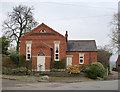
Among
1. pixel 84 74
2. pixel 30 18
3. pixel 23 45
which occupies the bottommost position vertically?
pixel 84 74

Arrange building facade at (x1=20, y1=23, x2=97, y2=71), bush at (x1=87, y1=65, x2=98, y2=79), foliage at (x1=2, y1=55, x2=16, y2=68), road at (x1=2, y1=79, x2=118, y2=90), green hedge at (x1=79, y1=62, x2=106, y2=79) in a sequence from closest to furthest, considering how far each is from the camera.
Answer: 1. road at (x1=2, y1=79, x2=118, y2=90)
2. bush at (x1=87, y1=65, x2=98, y2=79)
3. green hedge at (x1=79, y1=62, x2=106, y2=79)
4. building facade at (x1=20, y1=23, x2=97, y2=71)
5. foliage at (x1=2, y1=55, x2=16, y2=68)

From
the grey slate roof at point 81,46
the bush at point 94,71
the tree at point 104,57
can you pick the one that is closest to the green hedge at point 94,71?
the bush at point 94,71

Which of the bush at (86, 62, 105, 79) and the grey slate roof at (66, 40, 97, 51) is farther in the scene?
the grey slate roof at (66, 40, 97, 51)

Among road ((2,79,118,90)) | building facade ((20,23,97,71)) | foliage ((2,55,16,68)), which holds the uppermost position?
building facade ((20,23,97,71))

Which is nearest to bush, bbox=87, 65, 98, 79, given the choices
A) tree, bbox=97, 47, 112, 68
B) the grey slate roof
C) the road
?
the grey slate roof

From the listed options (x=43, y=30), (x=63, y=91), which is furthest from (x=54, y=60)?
(x=63, y=91)

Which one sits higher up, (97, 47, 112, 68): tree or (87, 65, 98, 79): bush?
(97, 47, 112, 68): tree

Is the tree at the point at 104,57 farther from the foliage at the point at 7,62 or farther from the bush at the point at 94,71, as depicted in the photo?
the foliage at the point at 7,62

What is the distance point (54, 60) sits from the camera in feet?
109

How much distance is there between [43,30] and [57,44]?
3.63m

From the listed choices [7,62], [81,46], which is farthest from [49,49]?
[7,62]

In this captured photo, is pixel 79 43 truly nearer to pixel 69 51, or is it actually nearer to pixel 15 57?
pixel 69 51

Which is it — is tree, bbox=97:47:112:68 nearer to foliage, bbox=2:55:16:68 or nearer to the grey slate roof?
the grey slate roof

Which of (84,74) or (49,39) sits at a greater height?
(49,39)
